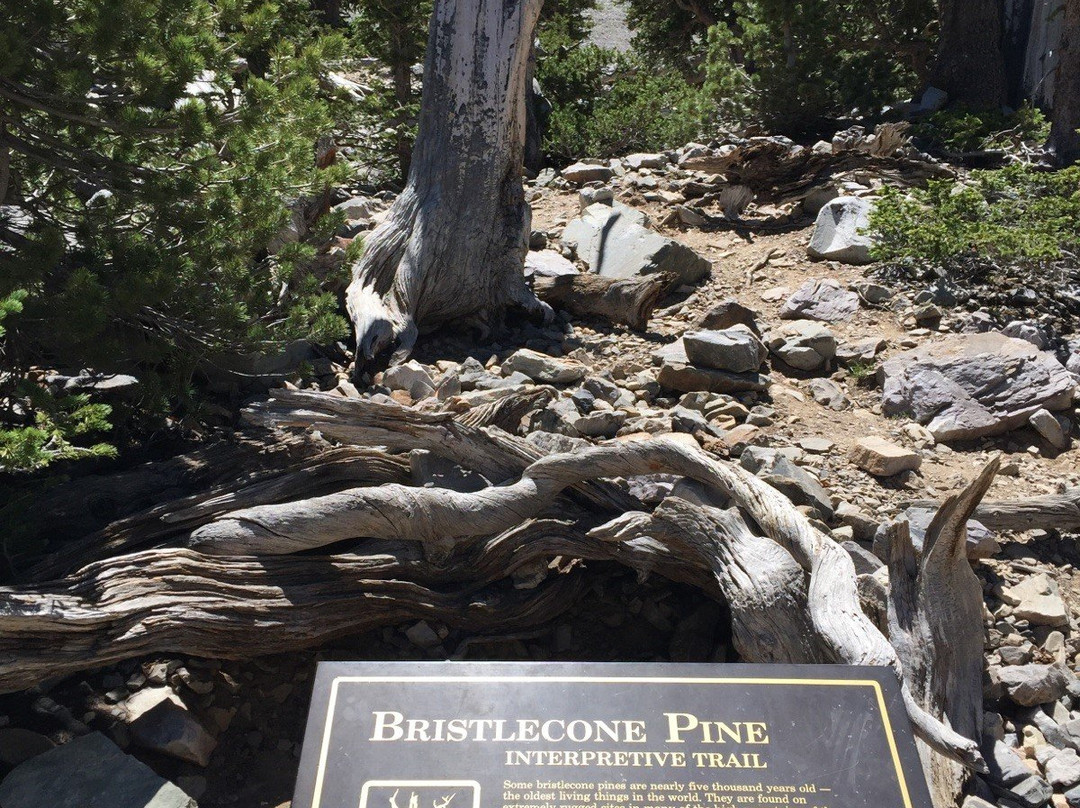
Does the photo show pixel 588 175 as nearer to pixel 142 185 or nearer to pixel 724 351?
pixel 724 351

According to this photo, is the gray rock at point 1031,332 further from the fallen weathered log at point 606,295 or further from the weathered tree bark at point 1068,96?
the weathered tree bark at point 1068,96

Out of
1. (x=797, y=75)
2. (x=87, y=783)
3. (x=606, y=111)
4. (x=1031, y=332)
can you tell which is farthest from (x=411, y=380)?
(x=797, y=75)

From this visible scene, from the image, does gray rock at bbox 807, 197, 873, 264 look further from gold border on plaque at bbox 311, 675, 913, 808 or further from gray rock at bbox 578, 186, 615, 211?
gold border on plaque at bbox 311, 675, 913, 808

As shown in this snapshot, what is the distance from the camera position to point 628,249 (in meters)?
7.52

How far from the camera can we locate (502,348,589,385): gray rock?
18.1 ft

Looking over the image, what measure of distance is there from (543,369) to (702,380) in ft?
2.92

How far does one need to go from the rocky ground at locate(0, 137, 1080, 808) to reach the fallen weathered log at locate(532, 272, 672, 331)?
0.36 ft

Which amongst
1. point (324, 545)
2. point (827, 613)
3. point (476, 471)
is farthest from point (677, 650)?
point (324, 545)

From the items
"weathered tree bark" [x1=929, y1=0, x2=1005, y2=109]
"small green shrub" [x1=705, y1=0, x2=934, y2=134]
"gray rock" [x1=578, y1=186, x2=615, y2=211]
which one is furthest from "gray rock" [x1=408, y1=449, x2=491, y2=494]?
"weathered tree bark" [x1=929, y1=0, x2=1005, y2=109]

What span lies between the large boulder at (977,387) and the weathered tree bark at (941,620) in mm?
1853

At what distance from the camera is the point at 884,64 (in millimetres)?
12234

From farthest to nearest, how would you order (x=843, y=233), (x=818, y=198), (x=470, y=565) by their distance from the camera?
(x=818, y=198), (x=843, y=233), (x=470, y=565)

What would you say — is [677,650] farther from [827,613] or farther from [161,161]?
[161,161]

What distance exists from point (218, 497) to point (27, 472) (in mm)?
868
